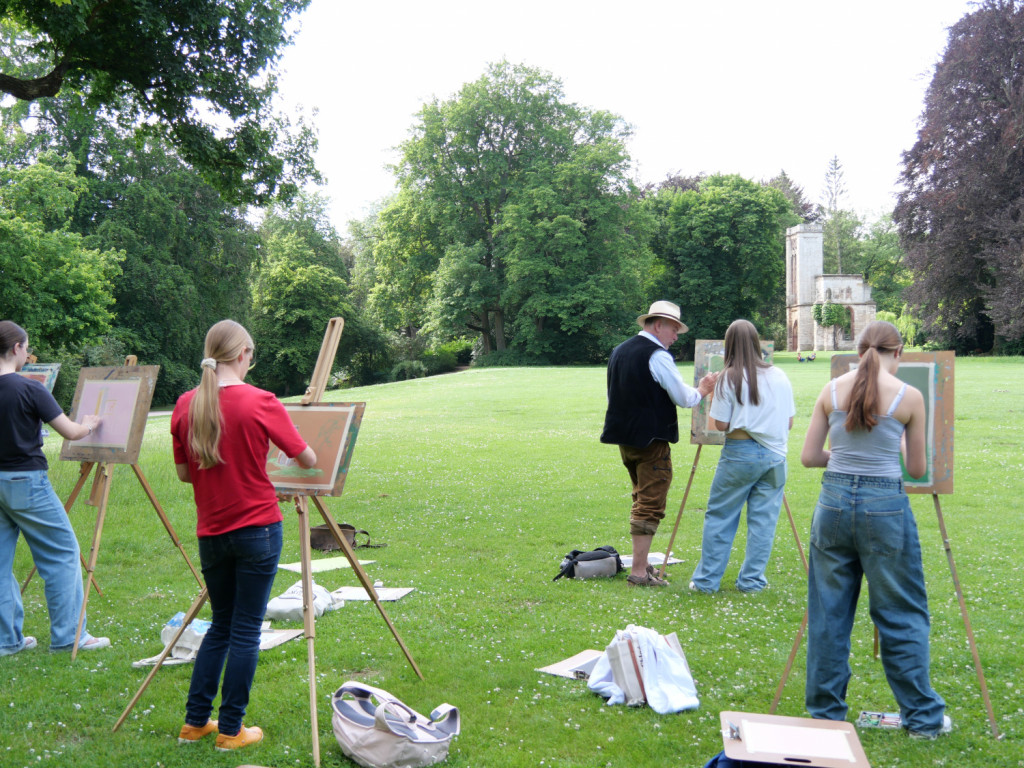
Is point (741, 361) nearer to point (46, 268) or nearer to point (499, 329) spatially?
point (46, 268)

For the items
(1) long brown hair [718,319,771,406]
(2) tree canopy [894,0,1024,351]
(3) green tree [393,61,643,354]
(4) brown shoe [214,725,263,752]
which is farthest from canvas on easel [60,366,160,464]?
(3) green tree [393,61,643,354]

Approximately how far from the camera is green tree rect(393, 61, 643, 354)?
180 feet

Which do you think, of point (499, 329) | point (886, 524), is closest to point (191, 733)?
point (886, 524)

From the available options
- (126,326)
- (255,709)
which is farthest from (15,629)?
(126,326)

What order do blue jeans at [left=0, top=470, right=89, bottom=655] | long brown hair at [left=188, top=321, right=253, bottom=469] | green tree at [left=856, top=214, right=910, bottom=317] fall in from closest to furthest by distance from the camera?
long brown hair at [left=188, top=321, right=253, bottom=469] < blue jeans at [left=0, top=470, right=89, bottom=655] < green tree at [left=856, top=214, right=910, bottom=317]

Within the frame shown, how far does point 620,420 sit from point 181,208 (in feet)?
141

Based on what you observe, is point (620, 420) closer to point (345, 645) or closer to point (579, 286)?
point (345, 645)

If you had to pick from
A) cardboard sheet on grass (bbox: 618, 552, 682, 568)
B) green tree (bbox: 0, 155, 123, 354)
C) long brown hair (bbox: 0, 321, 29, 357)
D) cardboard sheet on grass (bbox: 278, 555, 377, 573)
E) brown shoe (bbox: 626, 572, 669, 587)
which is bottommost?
cardboard sheet on grass (bbox: 278, 555, 377, 573)

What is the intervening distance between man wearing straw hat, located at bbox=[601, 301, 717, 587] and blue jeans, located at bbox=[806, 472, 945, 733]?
2892mm

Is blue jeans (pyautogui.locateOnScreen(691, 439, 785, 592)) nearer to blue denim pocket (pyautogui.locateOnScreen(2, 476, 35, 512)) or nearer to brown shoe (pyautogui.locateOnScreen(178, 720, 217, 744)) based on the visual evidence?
brown shoe (pyautogui.locateOnScreen(178, 720, 217, 744))

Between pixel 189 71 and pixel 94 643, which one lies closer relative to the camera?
pixel 94 643

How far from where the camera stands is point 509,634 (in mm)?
6488

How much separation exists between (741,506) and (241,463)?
4.80 meters

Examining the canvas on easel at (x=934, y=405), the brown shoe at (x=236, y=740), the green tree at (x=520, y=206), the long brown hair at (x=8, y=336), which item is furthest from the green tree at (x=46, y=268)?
the canvas on easel at (x=934, y=405)
